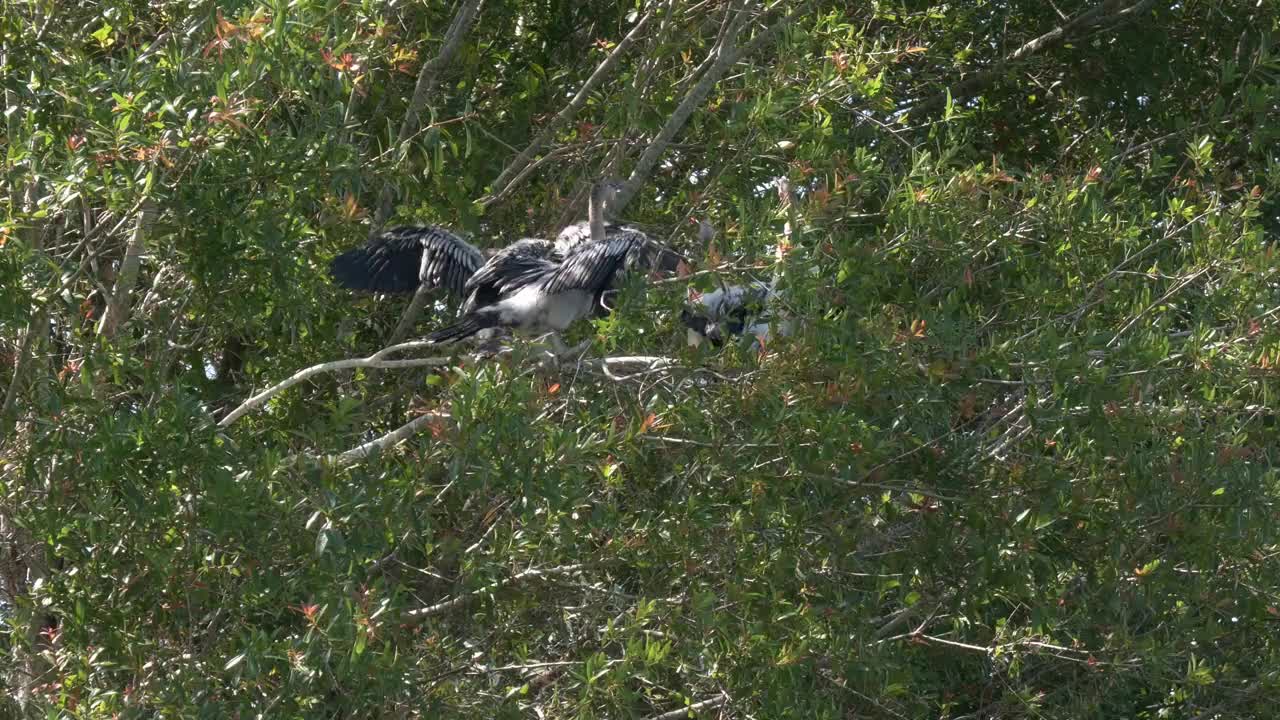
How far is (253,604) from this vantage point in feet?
15.4

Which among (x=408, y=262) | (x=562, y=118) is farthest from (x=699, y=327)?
(x=562, y=118)

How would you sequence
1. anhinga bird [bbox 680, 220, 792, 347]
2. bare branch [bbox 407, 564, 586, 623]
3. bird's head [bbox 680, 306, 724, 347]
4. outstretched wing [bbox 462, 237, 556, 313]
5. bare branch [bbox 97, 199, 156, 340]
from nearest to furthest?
bare branch [bbox 97, 199, 156, 340]
anhinga bird [bbox 680, 220, 792, 347]
bare branch [bbox 407, 564, 586, 623]
bird's head [bbox 680, 306, 724, 347]
outstretched wing [bbox 462, 237, 556, 313]

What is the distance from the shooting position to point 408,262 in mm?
6289

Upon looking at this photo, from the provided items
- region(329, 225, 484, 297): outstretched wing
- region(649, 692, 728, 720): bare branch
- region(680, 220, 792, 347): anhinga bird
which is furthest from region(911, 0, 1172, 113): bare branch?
region(649, 692, 728, 720): bare branch

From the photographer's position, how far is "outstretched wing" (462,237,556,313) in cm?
615

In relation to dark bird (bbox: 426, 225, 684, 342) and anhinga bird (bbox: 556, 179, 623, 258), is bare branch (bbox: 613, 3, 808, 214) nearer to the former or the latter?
anhinga bird (bbox: 556, 179, 623, 258)

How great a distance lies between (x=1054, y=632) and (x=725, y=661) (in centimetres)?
141

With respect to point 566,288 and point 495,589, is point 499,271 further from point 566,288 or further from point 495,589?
point 495,589

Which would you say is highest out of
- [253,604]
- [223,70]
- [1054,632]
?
[223,70]

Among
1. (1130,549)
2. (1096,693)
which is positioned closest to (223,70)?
(1130,549)

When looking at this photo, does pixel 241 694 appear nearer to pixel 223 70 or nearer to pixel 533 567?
pixel 533 567

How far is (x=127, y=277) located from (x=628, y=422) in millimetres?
1678

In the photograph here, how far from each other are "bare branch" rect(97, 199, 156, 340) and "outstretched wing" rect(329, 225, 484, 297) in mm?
845

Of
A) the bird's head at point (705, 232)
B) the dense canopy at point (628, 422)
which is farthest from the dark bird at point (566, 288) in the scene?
the dense canopy at point (628, 422)
